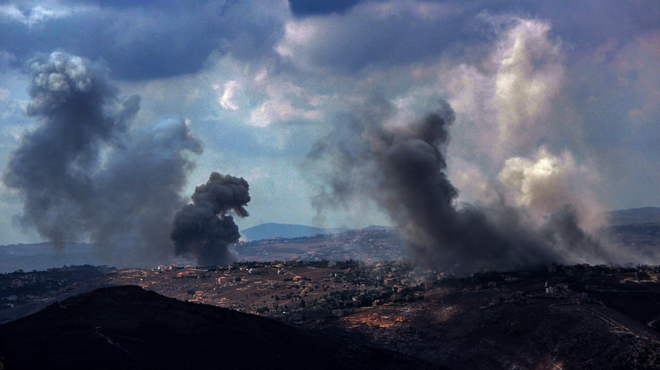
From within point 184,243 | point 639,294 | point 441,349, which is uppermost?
point 184,243

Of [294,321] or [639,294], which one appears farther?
[294,321]

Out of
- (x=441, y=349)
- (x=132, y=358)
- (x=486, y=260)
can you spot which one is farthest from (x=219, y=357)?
(x=486, y=260)

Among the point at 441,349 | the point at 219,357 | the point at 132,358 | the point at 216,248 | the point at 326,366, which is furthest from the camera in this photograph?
the point at 216,248

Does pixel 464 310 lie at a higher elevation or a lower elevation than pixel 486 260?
lower

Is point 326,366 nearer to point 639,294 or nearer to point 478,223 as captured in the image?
point 639,294

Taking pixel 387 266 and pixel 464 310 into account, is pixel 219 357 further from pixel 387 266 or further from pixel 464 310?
pixel 387 266

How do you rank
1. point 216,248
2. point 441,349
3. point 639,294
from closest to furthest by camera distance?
1. point 441,349
2. point 639,294
3. point 216,248

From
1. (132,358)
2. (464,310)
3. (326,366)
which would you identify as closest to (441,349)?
(464,310)
